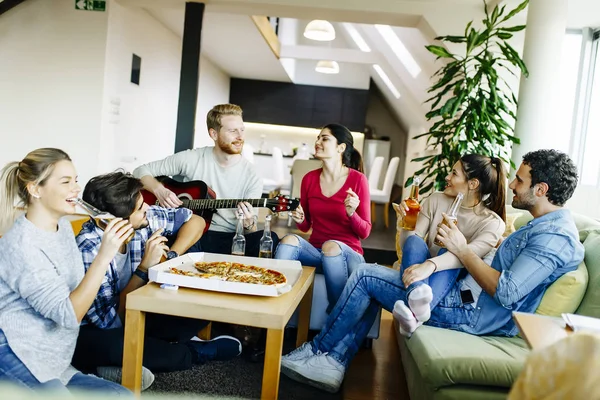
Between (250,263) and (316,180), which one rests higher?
(316,180)

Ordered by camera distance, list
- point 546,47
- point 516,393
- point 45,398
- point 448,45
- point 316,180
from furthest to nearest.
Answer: point 448,45 → point 546,47 → point 316,180 → point 516,393 → point 45,398

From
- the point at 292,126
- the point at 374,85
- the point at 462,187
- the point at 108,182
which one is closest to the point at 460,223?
the point at 462,187

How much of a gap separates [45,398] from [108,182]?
4.77ft

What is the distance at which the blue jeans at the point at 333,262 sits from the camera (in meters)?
2.68

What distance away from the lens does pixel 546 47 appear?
12.5ft

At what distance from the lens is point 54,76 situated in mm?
5188

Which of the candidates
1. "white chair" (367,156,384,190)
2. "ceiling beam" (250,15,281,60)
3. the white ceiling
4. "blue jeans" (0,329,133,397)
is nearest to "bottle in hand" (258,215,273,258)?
"blue jeans" (0,329,133,397)

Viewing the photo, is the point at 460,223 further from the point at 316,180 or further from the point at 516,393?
the point at 516,393

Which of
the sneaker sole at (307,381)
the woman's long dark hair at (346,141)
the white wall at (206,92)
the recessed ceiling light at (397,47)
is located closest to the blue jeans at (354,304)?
the sneaker sole at (307,381)

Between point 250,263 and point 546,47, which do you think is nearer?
point 250,263

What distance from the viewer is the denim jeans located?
2160 mm

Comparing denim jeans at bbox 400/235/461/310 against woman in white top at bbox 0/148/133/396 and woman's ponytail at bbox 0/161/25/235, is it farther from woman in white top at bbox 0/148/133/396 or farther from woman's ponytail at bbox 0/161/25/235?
woman's ponytail at bbox 0/161/25/235

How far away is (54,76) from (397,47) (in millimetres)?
4869

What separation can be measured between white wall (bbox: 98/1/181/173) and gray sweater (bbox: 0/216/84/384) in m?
3.92
